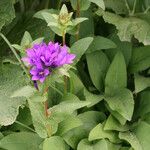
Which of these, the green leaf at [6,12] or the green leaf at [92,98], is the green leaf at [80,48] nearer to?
the green leaf at [92,98]

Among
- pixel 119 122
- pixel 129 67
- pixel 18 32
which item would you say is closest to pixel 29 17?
pixel 18 32

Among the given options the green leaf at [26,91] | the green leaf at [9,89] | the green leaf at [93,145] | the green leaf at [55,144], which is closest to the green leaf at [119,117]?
the green leaf at [93,145]

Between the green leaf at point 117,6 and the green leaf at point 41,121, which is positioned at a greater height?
the green leaf at point 117,6

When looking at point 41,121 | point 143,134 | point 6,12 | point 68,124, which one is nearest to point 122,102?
point 143,134

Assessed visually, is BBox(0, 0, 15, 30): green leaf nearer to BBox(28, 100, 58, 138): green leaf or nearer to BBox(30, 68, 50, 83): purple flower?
BBox(28, 100, 58, 138): green leaf

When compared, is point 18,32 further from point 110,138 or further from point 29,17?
point 110,138
